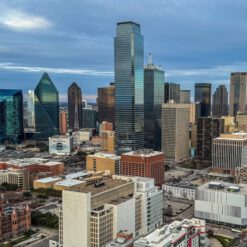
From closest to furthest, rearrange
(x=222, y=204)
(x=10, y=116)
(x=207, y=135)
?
(x=222, y=204) < (x=207, y=135) < (x=10, y=116)

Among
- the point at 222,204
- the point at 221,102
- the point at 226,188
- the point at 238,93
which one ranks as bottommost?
the point at 222,204

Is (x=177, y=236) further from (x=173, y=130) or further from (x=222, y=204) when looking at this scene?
(x=173, y=130)

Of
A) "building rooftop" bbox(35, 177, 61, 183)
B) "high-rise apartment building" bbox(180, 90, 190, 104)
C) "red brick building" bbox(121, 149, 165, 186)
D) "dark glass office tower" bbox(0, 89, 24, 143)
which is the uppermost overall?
"high-rise apartment building" bbox(180, 90, 190, 104)

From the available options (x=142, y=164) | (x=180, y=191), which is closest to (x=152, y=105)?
(x=180, y=191)

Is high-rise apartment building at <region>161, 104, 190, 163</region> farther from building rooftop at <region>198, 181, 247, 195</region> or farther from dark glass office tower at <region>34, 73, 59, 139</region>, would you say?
dark glass office tower at <region>34, 73, 59, 139</region>

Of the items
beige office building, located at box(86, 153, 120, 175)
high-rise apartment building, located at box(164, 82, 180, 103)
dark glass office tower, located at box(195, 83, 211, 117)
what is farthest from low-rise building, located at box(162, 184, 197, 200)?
dark glass office tower, located at box(195, 83, 211, 117)

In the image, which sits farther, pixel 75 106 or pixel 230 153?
pixel 75 106

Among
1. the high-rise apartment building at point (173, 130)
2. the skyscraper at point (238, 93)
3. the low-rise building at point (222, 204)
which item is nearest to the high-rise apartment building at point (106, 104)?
the high-rise apartment building at point (173, 130)
